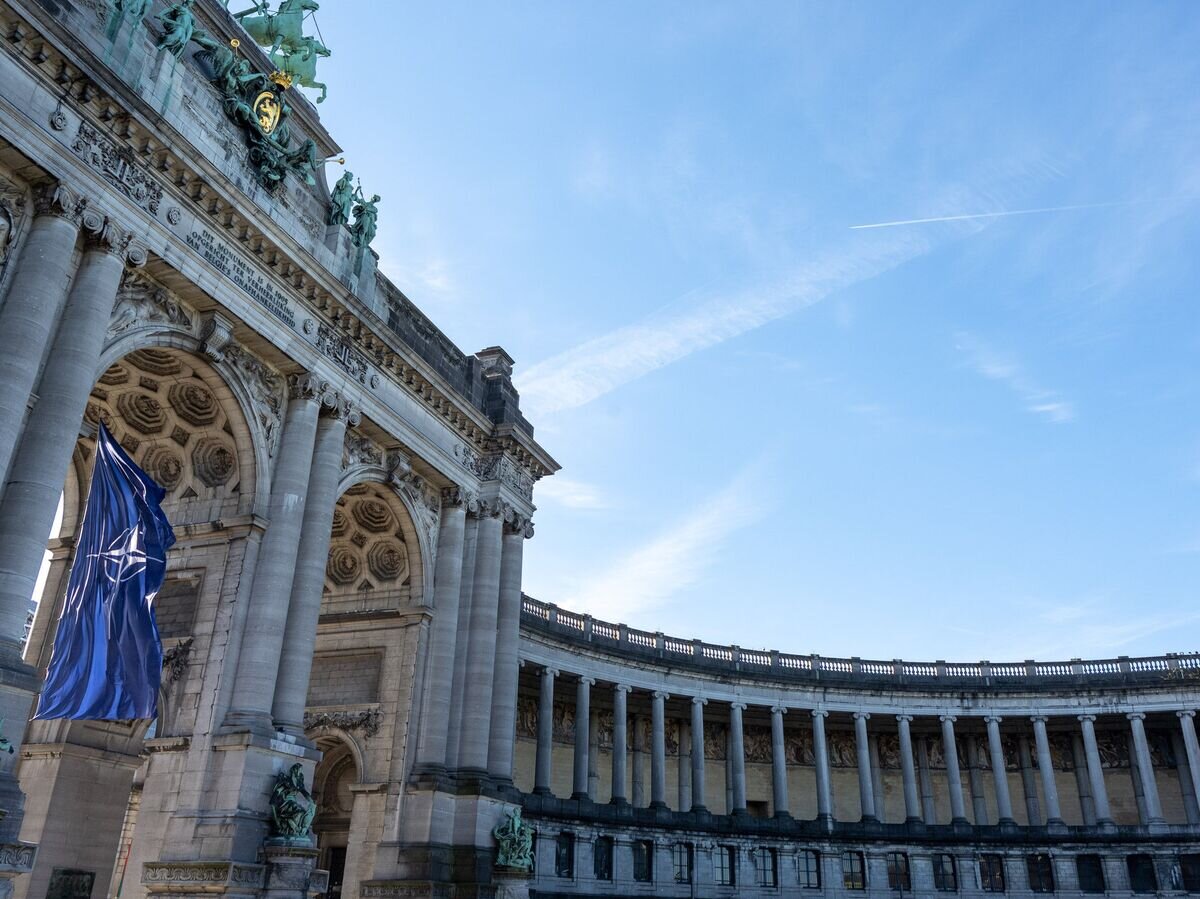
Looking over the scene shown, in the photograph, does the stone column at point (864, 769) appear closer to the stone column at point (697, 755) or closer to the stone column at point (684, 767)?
the stone column at point (697, 755)

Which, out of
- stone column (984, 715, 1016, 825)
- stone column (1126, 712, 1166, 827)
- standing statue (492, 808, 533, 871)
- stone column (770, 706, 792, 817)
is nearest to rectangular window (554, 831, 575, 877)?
stone column (770, 706, 792, 817)

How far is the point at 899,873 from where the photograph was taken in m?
57.7

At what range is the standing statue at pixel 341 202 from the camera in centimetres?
3241

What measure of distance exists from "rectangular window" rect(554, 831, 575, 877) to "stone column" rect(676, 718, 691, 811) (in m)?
12.4

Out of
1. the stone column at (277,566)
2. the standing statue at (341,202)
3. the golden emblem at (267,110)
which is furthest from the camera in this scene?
the standing statue at (341,202)

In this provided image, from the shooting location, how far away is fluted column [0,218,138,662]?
19750 mm

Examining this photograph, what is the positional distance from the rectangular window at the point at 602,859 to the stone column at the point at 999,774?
23.8 metres

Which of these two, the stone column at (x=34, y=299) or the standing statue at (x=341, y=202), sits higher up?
the standing statue at (x=341, y=202)

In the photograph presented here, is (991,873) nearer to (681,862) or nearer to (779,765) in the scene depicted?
(779,765)

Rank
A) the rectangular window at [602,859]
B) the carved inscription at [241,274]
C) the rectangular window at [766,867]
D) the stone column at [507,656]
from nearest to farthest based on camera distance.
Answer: the carved inscription at [241,274]
the stone column at [507,656]
the rectangular window at [602,859]
the rectangular window at [766,867]

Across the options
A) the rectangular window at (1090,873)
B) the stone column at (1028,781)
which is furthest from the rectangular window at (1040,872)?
the stone column at (1028,781)

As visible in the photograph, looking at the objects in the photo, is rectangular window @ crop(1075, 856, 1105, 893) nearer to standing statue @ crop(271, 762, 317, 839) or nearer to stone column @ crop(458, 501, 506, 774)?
stone column @ crop(458, 501, 506, 774)

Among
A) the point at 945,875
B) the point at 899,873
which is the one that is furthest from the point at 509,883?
the point at 945,875

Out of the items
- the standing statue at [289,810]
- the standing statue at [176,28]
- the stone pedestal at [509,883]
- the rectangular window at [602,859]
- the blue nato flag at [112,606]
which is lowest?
the stone pedestal at [509,883]
